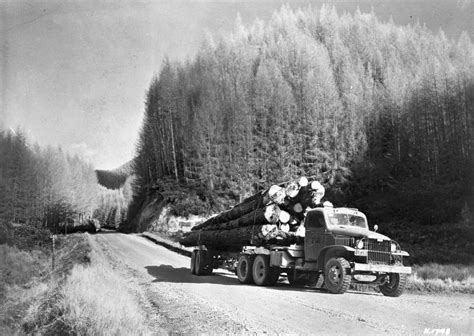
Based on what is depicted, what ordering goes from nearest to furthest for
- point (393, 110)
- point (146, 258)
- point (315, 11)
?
point (146, 258) → point (393, 110) → point (315, 11)

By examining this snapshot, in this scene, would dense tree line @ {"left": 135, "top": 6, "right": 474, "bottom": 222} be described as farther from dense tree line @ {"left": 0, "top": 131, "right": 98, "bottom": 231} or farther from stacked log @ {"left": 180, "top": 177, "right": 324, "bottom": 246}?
stacked log @ {"left": 180, "top": 177, "right": 324, "bottom": 246}

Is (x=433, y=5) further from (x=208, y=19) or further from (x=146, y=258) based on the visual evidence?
(x=146, y=258)

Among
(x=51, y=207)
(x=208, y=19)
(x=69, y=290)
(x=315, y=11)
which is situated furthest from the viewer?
(x=315, y=11)

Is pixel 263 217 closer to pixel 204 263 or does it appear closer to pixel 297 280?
pixel 297 280

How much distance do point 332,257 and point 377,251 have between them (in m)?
1.04

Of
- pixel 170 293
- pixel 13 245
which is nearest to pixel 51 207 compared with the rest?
pixel 13 245

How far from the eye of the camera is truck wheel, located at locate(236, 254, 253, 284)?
12812 mm

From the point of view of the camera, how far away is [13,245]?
88.0 feet

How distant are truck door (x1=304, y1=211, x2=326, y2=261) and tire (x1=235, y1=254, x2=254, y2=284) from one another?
6.30 feet

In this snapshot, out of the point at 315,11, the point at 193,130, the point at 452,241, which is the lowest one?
the point at 452,241

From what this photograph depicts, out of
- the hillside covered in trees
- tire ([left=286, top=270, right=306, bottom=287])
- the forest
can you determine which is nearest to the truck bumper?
tire ([left=286, top=270, right=306, bottom=287])

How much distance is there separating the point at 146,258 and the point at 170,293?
40.3 ft

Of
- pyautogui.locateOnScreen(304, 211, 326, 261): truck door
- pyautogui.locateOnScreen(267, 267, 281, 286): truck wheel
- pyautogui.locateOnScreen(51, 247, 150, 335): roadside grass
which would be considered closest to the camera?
pyautogui.locateOnScreen(51, 247, 150, 335): roadside grass

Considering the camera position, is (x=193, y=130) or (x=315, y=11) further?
(x=315, y=11)
